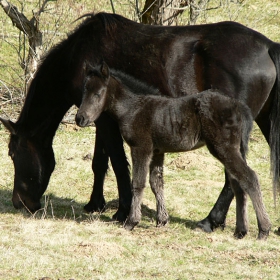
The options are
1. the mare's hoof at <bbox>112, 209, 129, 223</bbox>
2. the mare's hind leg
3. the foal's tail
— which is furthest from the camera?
the mare's hoof at <bbox>112, 209, 129, 223</bbox>

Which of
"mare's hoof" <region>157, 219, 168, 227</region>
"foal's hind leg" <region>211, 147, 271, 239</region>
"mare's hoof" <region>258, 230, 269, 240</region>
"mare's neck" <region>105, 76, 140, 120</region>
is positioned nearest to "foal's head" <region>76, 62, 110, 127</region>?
"mare's neck" <region>105, 76, 140, 120</region>

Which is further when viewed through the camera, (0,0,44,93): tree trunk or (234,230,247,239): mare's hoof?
(0,0,44,93): tree trunk

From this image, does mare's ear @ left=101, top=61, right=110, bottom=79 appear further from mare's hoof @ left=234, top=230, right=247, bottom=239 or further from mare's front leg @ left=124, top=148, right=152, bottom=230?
mare's hoof @ left=234, top=230, right=247, bottom=239

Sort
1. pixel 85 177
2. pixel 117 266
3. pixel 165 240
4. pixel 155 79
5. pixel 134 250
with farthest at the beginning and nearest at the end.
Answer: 1. pixel 85 177
2. pixel 155 79
3. pixel 165 240
4. pixel 134 250
5. pixel 117 266

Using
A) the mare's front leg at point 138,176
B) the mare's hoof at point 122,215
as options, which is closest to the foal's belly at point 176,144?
the mare's front leg at point 138,176

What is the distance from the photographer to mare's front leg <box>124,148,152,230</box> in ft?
20.9

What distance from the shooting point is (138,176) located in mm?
6406

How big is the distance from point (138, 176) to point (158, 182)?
0.54 meters

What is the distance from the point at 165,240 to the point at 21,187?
207 centimetres

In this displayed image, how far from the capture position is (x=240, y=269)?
17.9ft

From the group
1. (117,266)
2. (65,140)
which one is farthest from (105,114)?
(65,140)

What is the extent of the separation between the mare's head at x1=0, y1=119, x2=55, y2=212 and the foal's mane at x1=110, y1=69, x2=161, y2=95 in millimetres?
1497

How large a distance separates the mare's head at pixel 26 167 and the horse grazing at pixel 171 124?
137 cm

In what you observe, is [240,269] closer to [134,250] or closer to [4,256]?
[134,250]
